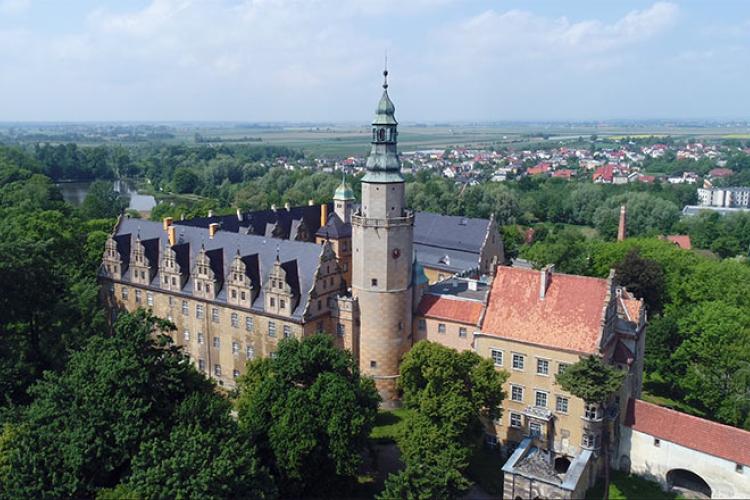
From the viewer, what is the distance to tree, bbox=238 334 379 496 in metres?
40.5

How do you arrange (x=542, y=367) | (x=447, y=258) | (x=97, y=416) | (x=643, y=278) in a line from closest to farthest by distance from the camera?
(x=97, y=416) < (x=542, y=367) < (x=643, y=278) < (x=447, y=258)

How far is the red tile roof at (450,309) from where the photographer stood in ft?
174

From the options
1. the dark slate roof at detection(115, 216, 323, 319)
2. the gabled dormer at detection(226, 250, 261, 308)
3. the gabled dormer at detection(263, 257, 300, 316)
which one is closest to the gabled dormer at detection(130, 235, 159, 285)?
the dark slate roof at detection(115, 216, 323, 319)

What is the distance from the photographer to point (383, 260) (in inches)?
2105

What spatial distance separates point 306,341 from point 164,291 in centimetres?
2397

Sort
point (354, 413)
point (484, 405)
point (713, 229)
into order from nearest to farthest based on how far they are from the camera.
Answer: point (354, 413), point (484, 405), point (713, 229)

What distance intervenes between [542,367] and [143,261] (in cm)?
4007

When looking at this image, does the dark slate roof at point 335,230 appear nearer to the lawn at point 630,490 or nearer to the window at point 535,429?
the window at point 535,429

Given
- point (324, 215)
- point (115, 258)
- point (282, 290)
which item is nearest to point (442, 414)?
point (282, 290)

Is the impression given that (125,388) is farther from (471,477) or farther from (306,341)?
(471,477)

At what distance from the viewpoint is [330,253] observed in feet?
184

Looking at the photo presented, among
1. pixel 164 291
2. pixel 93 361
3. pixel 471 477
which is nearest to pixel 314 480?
pixel 471 477

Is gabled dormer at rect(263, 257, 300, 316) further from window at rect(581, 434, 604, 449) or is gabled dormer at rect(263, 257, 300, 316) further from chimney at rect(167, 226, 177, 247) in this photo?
window at rect(581, 434, 604, 449)

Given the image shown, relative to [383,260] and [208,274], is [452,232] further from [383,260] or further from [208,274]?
[208,274]
